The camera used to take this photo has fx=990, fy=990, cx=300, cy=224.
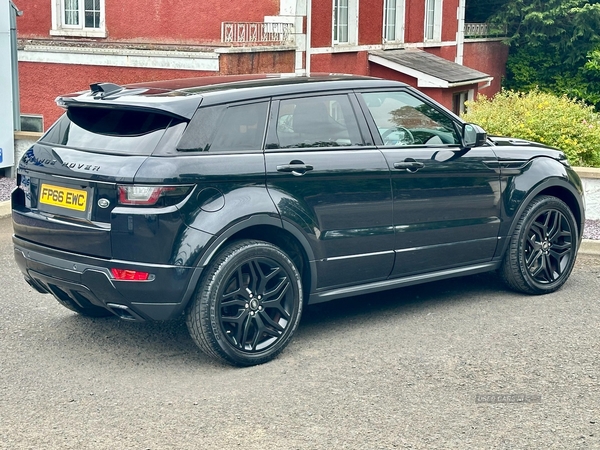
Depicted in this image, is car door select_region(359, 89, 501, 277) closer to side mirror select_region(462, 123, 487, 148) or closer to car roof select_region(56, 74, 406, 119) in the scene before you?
side mirror select_region(462, 123, 487, 148)

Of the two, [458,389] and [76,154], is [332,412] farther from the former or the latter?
[76,154]

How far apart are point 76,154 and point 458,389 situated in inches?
105

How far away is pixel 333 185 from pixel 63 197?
1697mm

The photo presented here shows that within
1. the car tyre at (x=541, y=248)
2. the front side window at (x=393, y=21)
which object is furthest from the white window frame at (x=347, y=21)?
the car tyre at (x=541, y=248)

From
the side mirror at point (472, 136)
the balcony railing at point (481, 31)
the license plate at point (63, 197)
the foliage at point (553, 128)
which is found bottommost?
the foliage at point (553, 128)

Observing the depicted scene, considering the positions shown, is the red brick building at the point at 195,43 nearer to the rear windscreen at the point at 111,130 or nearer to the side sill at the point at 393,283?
the side sill at the point at 393,283

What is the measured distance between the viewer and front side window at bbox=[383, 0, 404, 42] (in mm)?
27469

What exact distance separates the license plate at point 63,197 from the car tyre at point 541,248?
3400 mm

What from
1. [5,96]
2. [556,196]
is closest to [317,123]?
[556,196]

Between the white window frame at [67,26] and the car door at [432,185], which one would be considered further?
the white window frame at [67,26]

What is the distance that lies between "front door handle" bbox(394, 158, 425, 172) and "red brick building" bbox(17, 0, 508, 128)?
481 inches

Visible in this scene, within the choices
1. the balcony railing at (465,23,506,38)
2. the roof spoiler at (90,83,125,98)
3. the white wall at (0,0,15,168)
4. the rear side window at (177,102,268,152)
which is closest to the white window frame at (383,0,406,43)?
the balcony railing at (465,23,506,38)

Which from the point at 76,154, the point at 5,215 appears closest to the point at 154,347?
the point at 76,154

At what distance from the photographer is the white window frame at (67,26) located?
76.4 feet
